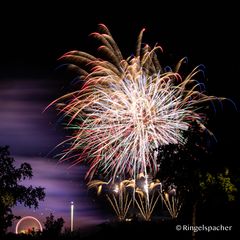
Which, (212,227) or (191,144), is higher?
(191,144)

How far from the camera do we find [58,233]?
26.1 metres

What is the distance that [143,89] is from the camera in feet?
123

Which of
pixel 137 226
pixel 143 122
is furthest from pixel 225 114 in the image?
pixel 137 226

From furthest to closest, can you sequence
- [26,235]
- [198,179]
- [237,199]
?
[237,199], [198,179], [26,235]

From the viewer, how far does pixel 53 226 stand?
26719mm

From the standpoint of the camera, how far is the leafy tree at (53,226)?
2596cm

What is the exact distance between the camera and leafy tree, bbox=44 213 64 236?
85.2ft

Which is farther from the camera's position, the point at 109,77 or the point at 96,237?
the point at 109,77

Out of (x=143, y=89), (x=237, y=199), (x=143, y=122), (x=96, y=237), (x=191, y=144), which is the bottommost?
(x=96, y=237)

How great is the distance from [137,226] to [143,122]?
10268mm

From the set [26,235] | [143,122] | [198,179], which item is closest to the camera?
[26,235]

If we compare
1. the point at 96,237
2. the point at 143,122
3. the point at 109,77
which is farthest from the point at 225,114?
the point at 96,237

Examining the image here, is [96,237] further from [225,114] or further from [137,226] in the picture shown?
[225,114]

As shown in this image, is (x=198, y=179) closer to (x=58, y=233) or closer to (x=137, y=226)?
(x=137, y=226)
